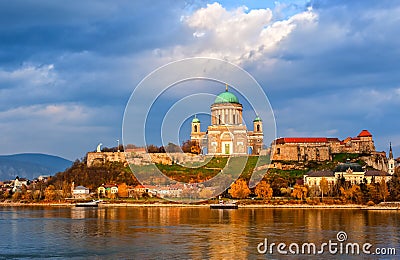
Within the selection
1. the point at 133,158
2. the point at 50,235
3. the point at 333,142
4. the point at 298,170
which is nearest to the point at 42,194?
the point at 133,158

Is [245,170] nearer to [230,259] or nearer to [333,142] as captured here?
[333,142]

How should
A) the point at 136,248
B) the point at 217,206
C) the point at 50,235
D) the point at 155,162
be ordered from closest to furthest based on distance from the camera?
1. the point at 136,248
2. the point at 50,235
3. the point at 217,206
4. the point at 155,162

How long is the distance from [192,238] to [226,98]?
152 ft

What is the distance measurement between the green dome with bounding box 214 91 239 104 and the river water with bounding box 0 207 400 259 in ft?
120

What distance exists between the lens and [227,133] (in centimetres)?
6769

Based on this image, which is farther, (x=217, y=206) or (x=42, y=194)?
(x=42, y=194)

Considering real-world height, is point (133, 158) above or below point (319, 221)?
above

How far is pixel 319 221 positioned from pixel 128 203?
82.7ft

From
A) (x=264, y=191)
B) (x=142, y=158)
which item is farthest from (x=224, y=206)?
(x=142, y=158)

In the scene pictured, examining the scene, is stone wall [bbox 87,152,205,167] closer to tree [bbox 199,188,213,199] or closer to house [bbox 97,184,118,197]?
house [bbox 97,184,118,197]

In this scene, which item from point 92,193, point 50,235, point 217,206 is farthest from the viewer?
point 92,193

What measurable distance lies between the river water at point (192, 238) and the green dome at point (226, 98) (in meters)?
36.7

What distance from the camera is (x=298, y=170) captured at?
64.7 metres

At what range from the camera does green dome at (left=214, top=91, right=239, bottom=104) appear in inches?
2736
